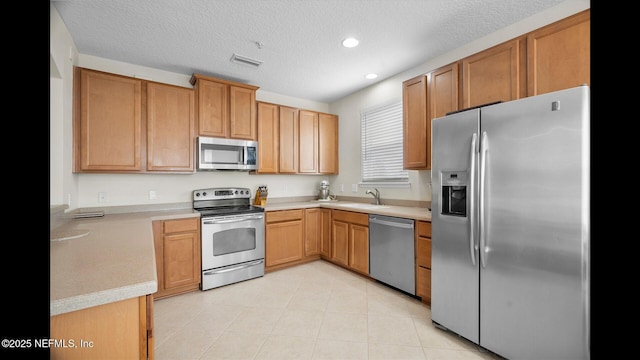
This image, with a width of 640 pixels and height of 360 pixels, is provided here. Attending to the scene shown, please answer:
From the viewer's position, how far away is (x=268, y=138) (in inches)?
154

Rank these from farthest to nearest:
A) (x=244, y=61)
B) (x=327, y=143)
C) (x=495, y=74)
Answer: (x=327, y=143), (x=244, y=61), (x=495, y=74)

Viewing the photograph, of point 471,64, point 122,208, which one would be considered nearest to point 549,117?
point 471,64

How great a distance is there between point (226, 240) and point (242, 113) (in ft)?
5.20

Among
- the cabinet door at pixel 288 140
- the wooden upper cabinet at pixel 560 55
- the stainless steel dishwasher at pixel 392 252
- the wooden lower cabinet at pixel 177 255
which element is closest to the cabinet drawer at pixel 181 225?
the wooden lower cabinet at pixel 177 255

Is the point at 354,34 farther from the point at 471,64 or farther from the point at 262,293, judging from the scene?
the point at 262,293

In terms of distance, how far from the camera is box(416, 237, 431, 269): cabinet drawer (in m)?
2.58

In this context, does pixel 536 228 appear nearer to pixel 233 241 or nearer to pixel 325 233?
pixel 325 233

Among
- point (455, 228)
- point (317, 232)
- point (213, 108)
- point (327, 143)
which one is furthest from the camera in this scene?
point (327, 143)

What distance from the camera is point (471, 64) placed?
243 centimetres

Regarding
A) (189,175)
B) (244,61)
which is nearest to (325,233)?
(189,175)

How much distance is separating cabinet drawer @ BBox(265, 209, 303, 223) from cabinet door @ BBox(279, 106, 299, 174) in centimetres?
63

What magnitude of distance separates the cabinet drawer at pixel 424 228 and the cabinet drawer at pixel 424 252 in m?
0.05

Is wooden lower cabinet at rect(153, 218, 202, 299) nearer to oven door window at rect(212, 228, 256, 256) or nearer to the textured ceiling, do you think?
oven door window at rect(212, 228, 256, 256)
